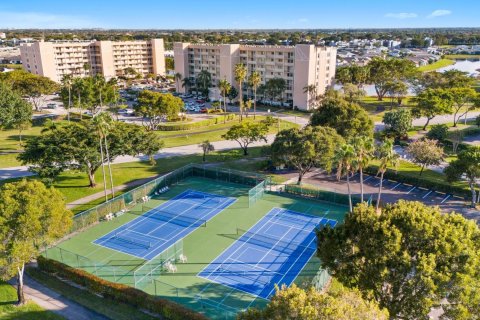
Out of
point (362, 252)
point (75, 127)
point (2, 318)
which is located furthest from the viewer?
point (75, 127)

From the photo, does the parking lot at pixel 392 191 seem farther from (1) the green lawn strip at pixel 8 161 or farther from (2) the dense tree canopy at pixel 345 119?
(1) the green lawn strip at pixel 8 161

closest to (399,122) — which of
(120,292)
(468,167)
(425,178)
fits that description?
(425,178)

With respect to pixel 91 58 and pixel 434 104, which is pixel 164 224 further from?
pixel 91 58

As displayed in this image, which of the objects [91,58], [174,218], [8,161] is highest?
[91,58]

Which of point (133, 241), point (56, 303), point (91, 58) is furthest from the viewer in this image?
point (91, 58)

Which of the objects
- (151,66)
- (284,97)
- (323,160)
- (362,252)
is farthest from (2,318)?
(151,66)

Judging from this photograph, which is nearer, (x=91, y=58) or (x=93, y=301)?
(x=93, y=301)

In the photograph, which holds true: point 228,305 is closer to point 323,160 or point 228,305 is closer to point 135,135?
point 323,160
